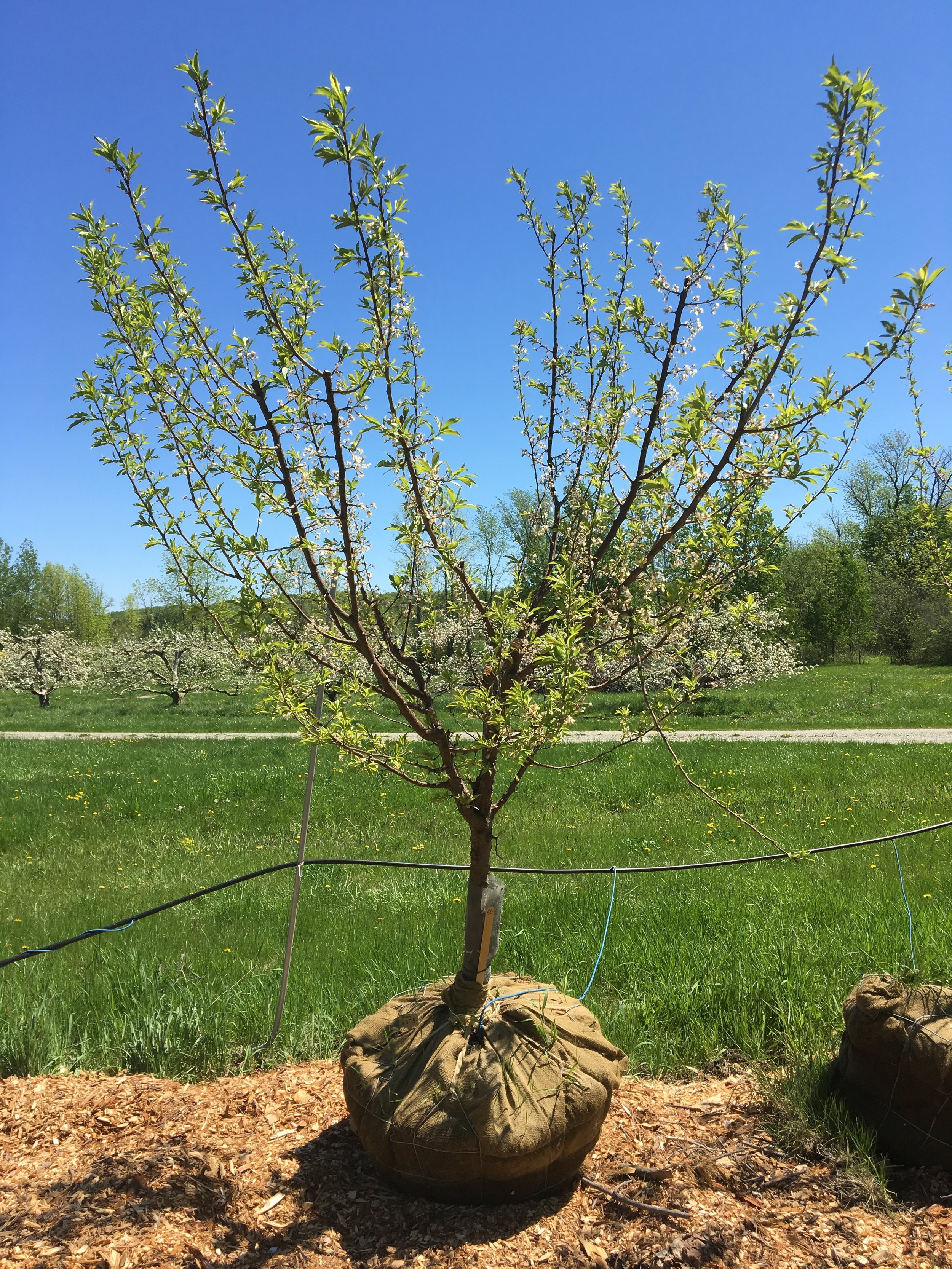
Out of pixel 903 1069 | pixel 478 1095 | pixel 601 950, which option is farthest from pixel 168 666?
pixel 903 1069

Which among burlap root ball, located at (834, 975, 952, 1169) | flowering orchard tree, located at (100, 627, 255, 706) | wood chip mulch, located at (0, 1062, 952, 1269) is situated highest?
flowering orchard tree, located at (100, 627, 255, 706)

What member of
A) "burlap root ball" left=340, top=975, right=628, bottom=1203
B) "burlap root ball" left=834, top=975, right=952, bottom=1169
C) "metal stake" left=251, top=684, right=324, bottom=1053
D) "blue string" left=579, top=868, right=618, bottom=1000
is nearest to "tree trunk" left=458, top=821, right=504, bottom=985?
"burlap root ball" left=340, top=975, right=628, bottom=1203

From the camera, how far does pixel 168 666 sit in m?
29.2

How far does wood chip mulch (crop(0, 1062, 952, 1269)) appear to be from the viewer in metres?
2.28

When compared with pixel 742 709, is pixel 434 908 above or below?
below

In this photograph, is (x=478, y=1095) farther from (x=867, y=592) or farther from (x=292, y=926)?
(x=867, y=592)

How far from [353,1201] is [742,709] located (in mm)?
19347

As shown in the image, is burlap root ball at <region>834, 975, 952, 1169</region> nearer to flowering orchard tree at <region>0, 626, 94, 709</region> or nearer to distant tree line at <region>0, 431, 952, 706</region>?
distant tree line at <region>0, 431, 952, 706</region>

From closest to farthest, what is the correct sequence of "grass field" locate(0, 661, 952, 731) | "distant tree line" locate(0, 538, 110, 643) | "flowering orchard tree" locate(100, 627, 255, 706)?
"grass field" locate(0, 661, 952, 731) → "flowering orchard tree" locate(100, 627, 255, 706) → "distant tree line" locate(0, 538, 110, 643)

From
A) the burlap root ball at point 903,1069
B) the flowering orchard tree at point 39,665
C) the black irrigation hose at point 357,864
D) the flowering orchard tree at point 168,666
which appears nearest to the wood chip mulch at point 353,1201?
the burlap root ball at point 903,1069

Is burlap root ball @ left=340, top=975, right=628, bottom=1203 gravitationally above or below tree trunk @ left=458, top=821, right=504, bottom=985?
below

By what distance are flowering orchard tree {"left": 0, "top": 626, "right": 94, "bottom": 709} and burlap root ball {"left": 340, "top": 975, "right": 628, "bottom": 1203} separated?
101 ft

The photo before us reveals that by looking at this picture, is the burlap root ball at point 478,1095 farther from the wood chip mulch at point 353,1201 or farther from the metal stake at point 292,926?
the metal stake at point 292,926

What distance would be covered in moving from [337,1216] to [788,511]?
9.13ft
